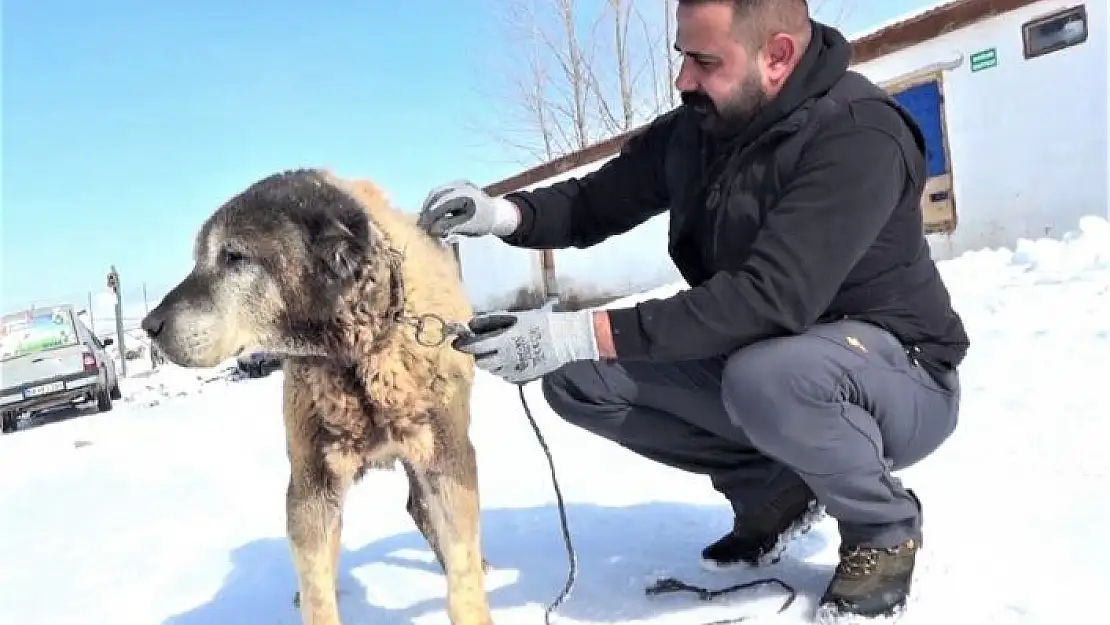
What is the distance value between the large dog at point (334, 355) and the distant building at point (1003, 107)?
6662mm

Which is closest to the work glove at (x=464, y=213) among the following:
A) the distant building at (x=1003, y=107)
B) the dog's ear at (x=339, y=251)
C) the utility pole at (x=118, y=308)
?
the dog's ear at (x=339, y=251)

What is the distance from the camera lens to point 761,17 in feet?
6.88

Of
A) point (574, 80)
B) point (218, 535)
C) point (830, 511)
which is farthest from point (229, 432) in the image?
point (574, 80)

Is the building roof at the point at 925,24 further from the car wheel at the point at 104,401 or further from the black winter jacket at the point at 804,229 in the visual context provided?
the car wheel at the point at 104,401

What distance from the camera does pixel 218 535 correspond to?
3.57 metres

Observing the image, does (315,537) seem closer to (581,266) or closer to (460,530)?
(460,530)

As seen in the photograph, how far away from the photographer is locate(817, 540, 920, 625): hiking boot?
6.44 feet

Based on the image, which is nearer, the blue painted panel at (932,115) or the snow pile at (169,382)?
the blue painted panel at (932,115)

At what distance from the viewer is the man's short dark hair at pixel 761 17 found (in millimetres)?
2078

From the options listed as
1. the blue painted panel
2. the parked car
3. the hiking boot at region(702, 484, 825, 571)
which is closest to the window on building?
the blue painted panel

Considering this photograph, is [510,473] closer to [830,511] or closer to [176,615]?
[176,615]

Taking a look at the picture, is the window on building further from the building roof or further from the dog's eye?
the dog's eye

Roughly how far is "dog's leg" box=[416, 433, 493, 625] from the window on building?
828 centimetres

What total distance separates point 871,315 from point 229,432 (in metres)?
5.16
